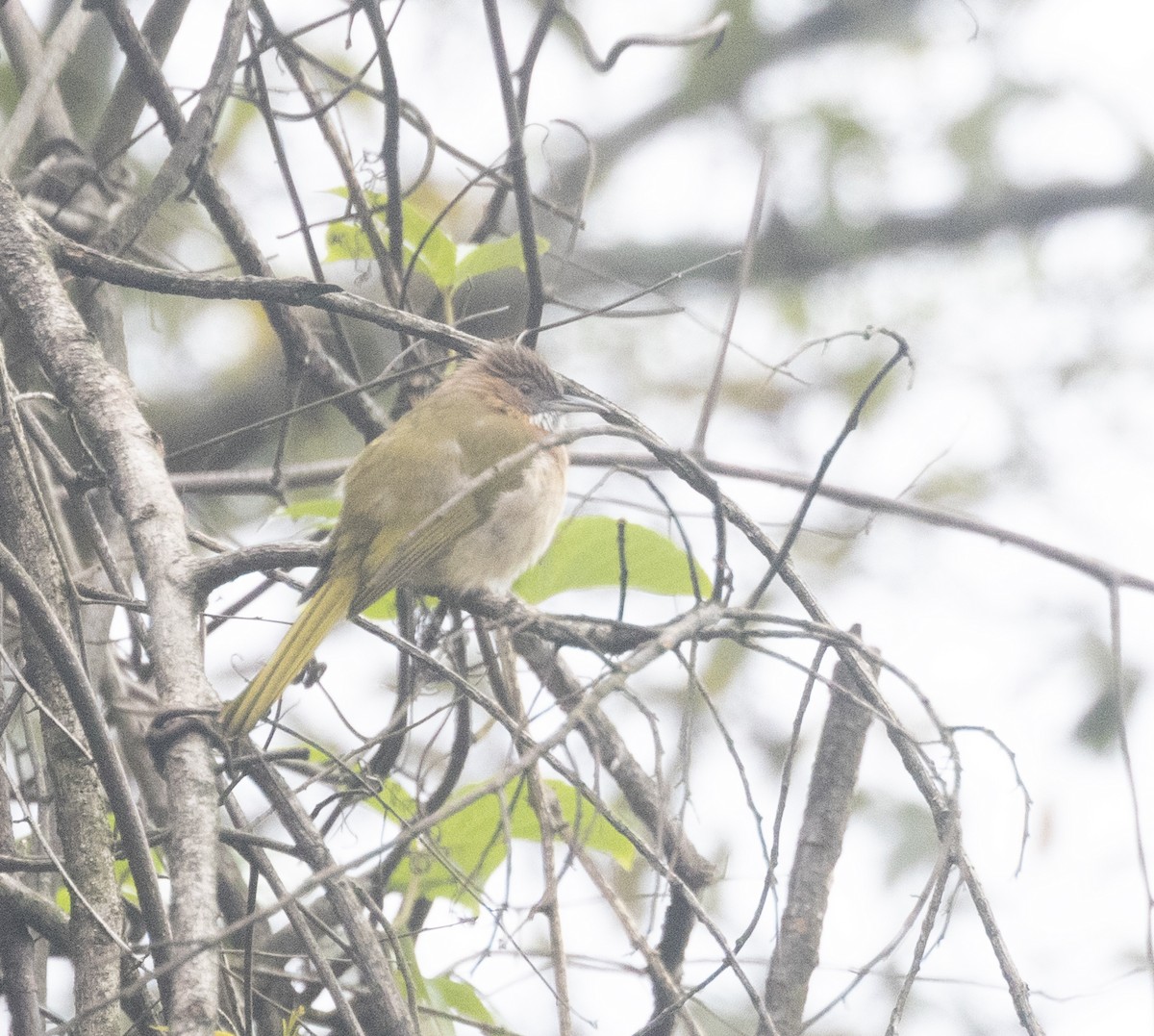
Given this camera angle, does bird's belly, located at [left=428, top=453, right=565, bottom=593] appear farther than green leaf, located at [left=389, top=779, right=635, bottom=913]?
Yes

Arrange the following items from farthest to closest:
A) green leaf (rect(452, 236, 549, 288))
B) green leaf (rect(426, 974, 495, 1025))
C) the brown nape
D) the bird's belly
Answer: the brown nape → the bird's belly → green leaf (rect(452, 236, 549, 288)) → green leaf (rect(426, 974, 495, 1025))

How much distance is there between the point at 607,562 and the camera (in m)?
3.65

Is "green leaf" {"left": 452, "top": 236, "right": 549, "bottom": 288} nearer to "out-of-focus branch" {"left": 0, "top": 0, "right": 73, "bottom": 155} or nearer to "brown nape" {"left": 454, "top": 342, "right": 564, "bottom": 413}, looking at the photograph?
"brown nape" {"left": 454, "top": 342, "right": 564, "bottom": 413}

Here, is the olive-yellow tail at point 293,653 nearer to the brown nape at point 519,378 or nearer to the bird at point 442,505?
the bird at point 442,505

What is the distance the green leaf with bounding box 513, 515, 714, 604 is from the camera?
342cm

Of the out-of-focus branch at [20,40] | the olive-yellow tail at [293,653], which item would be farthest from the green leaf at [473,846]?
the out-of-focus branch at [20,40]

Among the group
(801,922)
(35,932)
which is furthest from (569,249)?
(35,932)

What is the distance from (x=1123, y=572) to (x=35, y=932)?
2379 millimetres

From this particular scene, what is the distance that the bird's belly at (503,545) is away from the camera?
3.96 metres

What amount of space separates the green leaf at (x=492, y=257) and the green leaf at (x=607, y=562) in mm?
761

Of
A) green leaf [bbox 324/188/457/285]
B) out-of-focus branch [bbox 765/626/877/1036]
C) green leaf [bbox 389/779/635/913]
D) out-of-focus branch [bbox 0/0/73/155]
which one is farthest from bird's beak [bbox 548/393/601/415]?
out-of-focus branch [bbox 765/626/877/1036]

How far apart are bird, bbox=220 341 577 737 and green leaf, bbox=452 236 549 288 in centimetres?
24

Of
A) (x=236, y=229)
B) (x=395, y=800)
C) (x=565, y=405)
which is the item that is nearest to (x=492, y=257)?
(x=236, y=229)

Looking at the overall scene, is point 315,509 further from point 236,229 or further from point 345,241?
point 345,241
